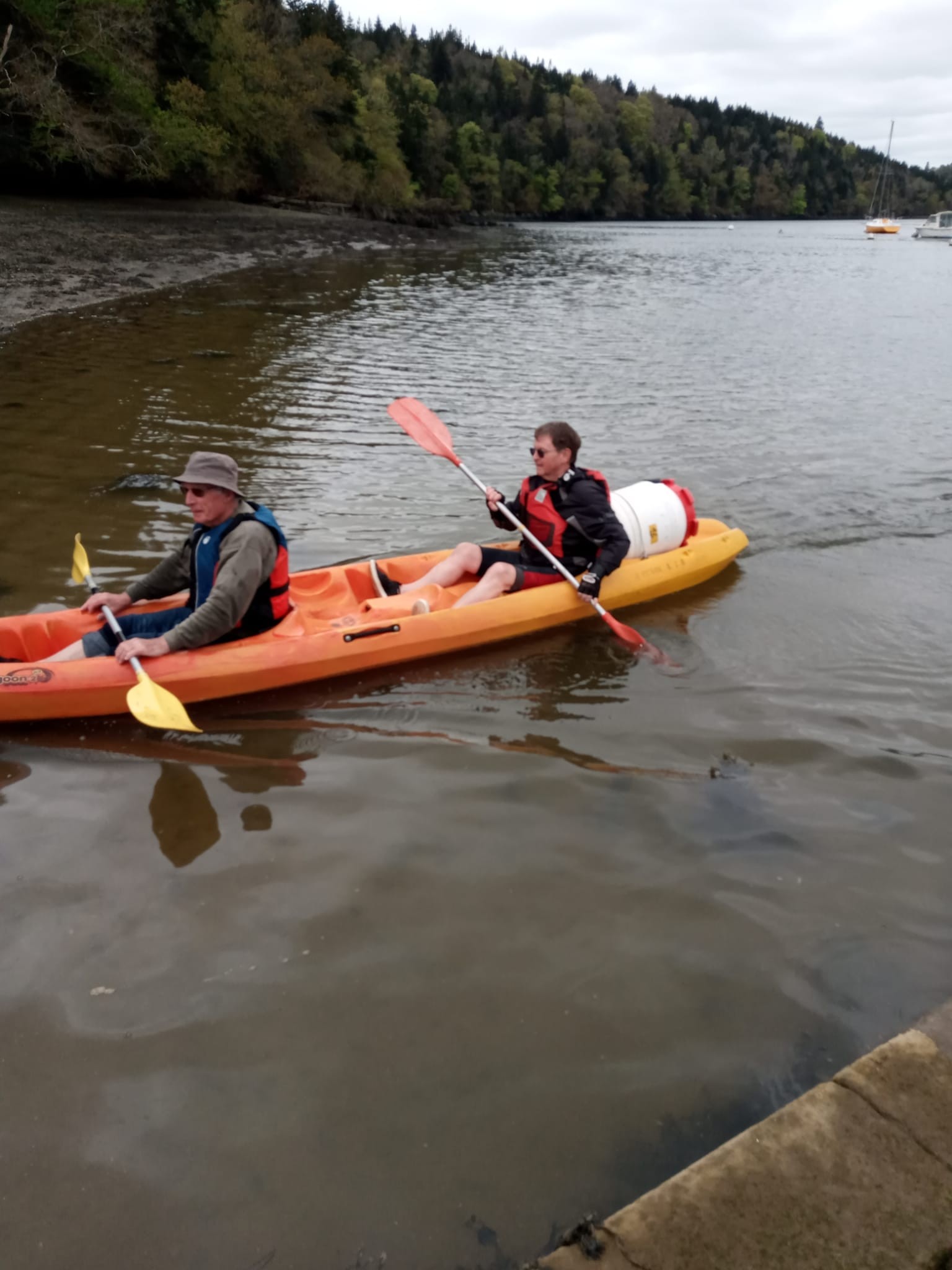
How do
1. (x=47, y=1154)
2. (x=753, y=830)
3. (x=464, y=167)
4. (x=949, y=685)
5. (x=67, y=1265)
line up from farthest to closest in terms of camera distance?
(x=464, y=167) < (x=949, y=685) < (x=753, y=830) < (x=47, y=1154) < (x=67, y=1265)

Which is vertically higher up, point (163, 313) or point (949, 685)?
point (163, 313)

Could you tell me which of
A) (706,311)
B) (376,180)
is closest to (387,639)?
(706,311)

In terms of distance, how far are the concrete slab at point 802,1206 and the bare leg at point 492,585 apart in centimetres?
369

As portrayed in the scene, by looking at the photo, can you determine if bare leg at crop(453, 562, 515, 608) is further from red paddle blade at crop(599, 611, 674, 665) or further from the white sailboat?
the white sailboat

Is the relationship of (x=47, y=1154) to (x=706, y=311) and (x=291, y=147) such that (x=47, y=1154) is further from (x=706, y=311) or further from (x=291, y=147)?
(x=291, y=147)

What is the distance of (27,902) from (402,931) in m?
1.29

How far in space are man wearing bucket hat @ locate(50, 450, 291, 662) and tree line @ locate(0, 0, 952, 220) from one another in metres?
22.6

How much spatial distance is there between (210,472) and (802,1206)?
3.56 meters

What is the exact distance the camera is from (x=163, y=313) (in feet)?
56.3

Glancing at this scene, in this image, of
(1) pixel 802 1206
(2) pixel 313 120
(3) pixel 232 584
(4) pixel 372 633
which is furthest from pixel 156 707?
(2) pixel 313 120

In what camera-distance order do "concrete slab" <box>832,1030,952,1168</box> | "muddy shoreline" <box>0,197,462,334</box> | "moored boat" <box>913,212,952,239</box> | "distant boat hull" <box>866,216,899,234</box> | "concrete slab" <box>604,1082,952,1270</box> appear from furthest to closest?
"distant boat hull" <box>866,216,899,234</box>
"moored boat" <box>913,212,952,239</box>
"muddy shoreline" <box>0,197,462,334</box>
"concrete slab" <box>832,1030,952,1168</box>
"concrete slab" <box>604,1082,952,1270</box>

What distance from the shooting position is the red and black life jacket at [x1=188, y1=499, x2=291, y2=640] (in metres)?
4.52

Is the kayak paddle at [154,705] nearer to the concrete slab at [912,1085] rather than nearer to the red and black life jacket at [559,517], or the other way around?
the red and black life jacket at [559,517]

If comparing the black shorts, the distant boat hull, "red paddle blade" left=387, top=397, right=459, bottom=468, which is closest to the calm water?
the black shorts
